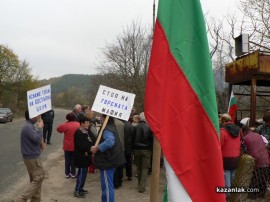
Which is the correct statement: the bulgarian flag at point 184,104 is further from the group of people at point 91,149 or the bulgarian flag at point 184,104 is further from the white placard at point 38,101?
the white placard at point 38,101

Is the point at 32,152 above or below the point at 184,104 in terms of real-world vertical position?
below

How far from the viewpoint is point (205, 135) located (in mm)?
2789

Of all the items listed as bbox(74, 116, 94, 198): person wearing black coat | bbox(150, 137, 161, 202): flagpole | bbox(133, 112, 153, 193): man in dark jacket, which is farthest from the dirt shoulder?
bbox(150, 137, 161, 202): flagpole

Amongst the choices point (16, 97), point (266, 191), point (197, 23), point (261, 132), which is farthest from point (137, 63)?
point (16, 97)

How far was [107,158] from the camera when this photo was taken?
5.69 m

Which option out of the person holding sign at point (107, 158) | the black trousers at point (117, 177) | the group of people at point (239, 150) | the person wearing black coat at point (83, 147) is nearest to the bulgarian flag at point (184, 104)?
the person holding sign at point (107, 158)

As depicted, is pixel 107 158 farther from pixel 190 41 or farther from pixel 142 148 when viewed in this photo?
pixel 190 41

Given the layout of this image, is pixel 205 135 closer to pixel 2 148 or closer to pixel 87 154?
pixel 87 154

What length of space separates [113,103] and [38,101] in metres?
1.26

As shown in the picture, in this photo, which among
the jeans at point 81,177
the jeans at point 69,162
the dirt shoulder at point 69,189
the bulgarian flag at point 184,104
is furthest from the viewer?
the jeans at point 69,162

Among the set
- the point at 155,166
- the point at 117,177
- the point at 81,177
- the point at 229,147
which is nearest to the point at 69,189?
the point at 81,177

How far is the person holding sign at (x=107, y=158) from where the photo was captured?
5.61 metres

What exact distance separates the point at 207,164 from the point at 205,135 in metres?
0.23

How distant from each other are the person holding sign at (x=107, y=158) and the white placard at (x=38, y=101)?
1.09 m
